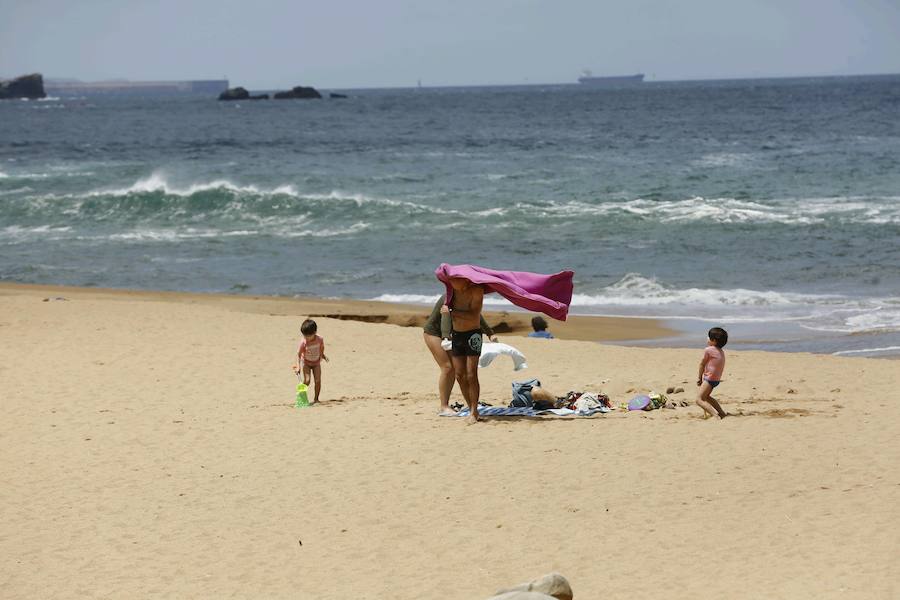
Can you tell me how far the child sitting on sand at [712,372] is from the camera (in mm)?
10516

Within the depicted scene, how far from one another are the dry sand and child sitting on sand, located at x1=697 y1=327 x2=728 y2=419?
8.4 inches

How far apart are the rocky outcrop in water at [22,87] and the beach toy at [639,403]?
176034mm

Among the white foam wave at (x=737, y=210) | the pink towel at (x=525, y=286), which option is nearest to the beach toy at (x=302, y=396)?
the pink towel at (x=525, y=286)

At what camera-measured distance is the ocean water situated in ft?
65.5

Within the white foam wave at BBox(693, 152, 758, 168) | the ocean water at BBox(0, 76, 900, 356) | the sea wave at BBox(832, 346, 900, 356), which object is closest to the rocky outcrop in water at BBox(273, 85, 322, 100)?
the ocean water at BBox(0, 76, 900, 356)

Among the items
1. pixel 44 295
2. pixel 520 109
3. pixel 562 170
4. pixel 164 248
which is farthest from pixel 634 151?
pixel 520 109

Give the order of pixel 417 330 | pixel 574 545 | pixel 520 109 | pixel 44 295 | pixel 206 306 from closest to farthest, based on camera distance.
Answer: pixel 574 545, pixel 417 330, pixel 206 306, pixel 44 295, pixel 520 109

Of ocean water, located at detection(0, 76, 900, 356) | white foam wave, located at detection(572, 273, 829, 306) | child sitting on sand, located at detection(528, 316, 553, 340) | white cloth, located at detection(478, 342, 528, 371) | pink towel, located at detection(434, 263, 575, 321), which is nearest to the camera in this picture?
pink towel, located at detection(434, 263, 575, 321)

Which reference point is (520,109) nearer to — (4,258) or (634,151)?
(634,151)

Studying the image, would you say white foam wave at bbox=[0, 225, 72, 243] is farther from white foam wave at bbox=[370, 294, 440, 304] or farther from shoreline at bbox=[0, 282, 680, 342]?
white foam wave at bbox=[370, 294, 440, 304]

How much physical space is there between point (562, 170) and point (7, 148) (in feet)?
101

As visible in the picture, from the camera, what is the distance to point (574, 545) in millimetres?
7691

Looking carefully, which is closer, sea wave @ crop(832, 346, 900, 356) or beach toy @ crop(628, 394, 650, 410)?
beach toy @ crop(628, 394, 650, 410)

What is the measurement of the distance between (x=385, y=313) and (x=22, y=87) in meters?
171
